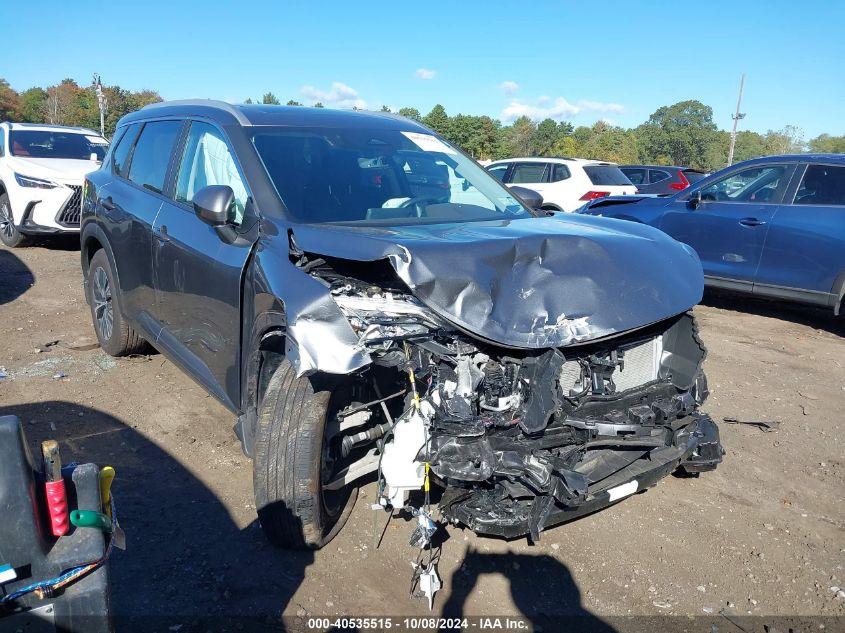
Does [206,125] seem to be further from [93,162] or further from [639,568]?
[93,162]

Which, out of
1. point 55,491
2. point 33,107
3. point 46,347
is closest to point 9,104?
point 33,107

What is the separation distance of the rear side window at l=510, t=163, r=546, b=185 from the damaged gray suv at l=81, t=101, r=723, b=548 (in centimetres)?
915

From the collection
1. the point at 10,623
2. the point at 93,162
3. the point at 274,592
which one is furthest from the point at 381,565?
the point at 93,162

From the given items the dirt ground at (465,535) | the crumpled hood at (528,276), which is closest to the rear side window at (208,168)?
the crumpled hood at (528,276)

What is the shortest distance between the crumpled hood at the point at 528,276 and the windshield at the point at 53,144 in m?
9.16

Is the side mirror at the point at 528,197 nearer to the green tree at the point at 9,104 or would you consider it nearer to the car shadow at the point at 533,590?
the car shadow at the point at 533,590

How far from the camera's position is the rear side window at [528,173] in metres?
12.6

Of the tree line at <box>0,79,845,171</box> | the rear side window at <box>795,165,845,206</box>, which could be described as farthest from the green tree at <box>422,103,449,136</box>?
the rear side window at <box>795,165,845,206</box>

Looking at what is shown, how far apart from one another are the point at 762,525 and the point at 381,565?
1.95m

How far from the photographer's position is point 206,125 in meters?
3.81

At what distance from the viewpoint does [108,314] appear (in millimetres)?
5371

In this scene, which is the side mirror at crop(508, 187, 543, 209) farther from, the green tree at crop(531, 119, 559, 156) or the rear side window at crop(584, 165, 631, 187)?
the green tree at crop(531, 119, 559, 156)

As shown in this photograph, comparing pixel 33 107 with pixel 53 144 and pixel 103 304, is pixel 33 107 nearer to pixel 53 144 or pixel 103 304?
pixel 53 144

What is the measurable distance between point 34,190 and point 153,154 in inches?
251
